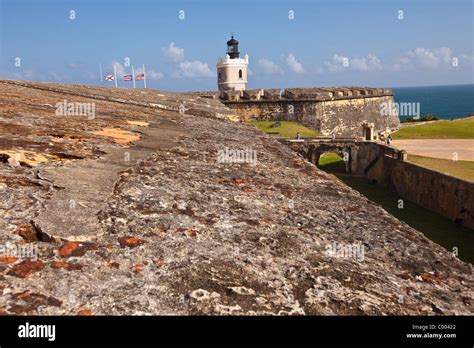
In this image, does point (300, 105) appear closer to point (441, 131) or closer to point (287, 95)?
point (287, 95)

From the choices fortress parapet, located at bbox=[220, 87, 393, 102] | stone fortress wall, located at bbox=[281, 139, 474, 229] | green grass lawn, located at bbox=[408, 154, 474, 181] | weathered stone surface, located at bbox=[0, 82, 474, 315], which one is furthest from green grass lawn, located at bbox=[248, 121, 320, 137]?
weathered stone surface, located at bbox=[0, 82, 474, 315]

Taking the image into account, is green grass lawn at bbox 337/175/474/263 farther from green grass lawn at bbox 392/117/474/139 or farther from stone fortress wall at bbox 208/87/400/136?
green grass lawn at bbox 392/117/474/139

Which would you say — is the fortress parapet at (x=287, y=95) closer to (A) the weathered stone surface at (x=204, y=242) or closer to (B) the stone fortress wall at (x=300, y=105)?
(B) the stone fortress wall at (x=300, y=105)

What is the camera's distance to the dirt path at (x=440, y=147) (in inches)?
1025

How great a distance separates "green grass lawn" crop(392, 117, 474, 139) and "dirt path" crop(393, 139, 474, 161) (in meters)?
2.01

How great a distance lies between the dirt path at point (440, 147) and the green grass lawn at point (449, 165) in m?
1.31

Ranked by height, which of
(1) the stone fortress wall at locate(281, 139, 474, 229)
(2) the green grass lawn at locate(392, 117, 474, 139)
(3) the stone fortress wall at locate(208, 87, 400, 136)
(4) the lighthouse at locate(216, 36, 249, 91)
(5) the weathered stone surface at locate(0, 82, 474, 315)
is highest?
(4) the lighthouse at locate(216, 36, 249, 91)

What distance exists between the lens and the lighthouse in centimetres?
4362

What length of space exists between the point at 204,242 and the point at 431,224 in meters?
16.3

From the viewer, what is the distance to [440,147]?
29.6 m
